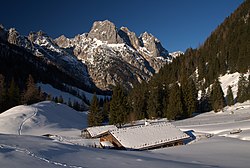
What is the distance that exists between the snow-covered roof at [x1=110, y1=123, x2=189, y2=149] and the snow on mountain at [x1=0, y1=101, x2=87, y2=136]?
2592 centimetres

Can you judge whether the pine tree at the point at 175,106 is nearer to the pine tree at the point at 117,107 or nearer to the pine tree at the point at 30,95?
the pine tree at the point at 117,107

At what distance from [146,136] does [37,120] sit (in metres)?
36.6

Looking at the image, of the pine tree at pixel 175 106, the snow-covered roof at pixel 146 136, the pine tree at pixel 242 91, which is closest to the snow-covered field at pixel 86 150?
the snow-covered roof at pixel 146 136

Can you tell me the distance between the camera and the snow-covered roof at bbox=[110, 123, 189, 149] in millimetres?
Answer: 34844

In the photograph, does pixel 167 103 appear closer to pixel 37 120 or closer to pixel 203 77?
pixel 37 120

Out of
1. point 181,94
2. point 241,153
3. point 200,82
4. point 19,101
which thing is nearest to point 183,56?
point 200,82

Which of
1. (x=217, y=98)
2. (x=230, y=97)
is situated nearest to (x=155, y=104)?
(x=217, y=98)

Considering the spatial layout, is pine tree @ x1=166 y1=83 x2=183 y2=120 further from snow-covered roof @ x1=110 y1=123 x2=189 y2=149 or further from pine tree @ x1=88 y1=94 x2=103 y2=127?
snow-covered roof @ x1=110 y1=123 x2=189 y2=149

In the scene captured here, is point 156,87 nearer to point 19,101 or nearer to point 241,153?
point 19,101

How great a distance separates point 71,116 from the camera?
83.3 metres

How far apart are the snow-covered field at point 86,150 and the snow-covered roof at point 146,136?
264 centimetres

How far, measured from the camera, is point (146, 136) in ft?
120

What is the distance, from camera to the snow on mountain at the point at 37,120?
58.8 metres

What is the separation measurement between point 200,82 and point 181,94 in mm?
39233
